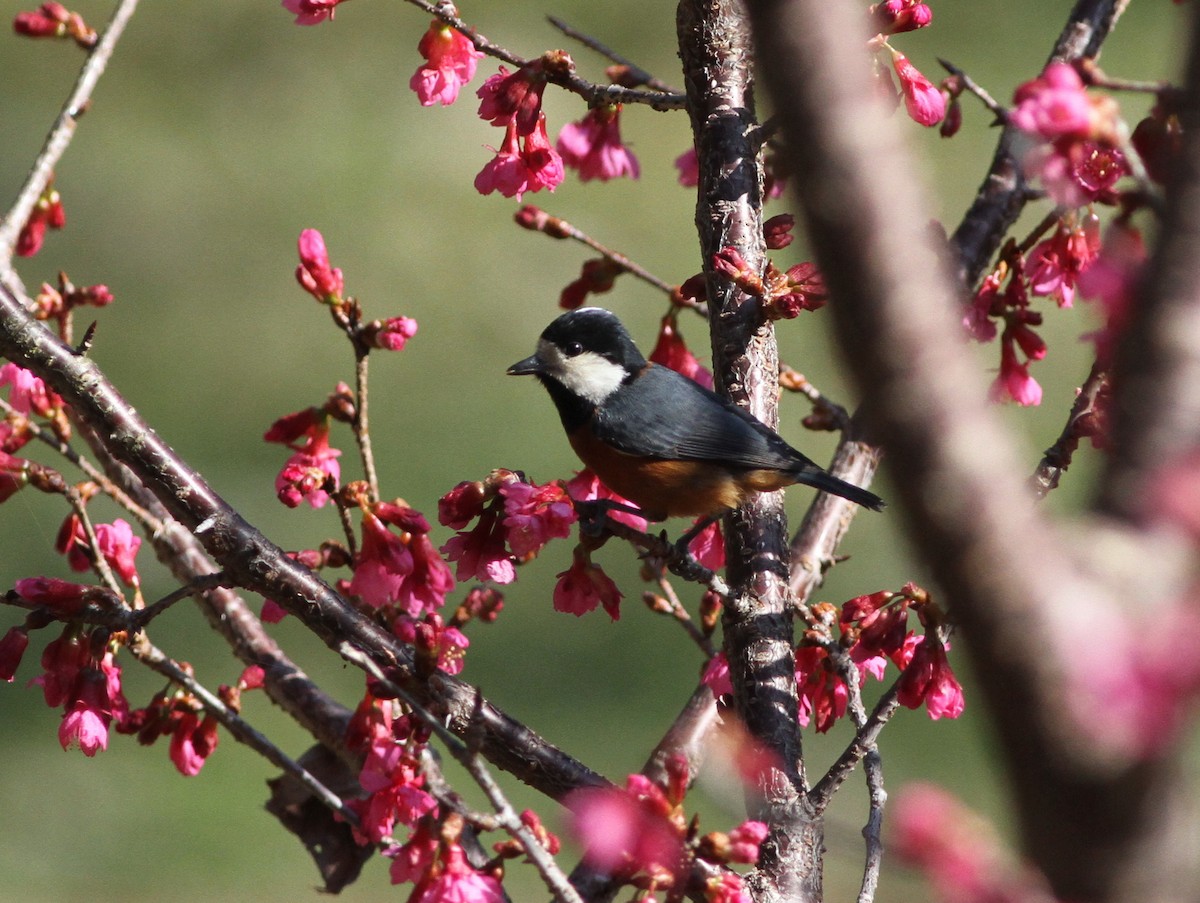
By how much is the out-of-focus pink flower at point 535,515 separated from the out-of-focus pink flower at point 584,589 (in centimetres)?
9

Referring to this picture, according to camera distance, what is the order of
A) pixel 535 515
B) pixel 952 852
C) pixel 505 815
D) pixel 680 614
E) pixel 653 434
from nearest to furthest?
pixel 952 852 < pixel 505 815 < pixel 535 515 < pixel 680 614 < pixel 653 434

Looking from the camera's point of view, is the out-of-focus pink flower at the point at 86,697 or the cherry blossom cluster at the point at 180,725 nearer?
the out-of-focus pink flower at the point at 86,697

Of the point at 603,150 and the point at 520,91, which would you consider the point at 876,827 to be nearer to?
the point at 520,91

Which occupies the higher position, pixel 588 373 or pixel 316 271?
pixel 588 373

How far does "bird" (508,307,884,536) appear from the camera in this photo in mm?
2404

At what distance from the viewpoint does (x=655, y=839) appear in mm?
1387

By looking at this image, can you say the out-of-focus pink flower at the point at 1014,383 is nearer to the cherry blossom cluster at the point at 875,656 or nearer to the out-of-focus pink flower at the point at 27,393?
the cherry blossom cluster at the point at 875,656

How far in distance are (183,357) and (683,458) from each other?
17.2 feet

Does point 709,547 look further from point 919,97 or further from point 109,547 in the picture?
point 109,547

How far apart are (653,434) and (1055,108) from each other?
1.64 m

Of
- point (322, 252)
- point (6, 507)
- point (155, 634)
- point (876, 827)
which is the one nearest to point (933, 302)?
point (876, 827)

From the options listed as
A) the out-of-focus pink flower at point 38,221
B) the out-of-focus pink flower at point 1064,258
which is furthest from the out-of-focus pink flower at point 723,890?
the out-of-focus pink flower at point 38,221

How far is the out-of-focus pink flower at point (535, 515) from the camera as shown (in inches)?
72.5

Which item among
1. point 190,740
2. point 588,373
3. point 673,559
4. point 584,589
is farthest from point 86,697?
point 588,373
